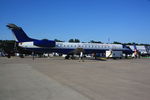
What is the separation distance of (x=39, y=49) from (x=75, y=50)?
8002mm

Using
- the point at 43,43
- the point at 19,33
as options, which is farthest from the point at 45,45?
the point at 19,33

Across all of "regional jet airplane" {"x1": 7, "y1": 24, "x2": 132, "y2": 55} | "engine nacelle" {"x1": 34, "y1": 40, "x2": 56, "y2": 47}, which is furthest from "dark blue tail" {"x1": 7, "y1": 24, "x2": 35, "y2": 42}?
"engine nacelle" {"x1": 34, "y1": 40, "x2": 56, "y2": 47}

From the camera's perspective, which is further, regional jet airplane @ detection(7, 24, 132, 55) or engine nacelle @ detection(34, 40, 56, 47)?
regional jet airplane @ detection(7, 24, 132, 55)

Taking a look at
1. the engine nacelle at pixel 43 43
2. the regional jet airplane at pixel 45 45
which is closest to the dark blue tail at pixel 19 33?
the regional jet airplane at pixel 45 45

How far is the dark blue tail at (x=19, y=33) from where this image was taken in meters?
40.2

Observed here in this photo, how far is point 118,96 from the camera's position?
6832 mm

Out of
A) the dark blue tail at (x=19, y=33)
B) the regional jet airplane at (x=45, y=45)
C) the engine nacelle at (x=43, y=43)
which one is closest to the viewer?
the engine nacelle at (x=43, y=43)

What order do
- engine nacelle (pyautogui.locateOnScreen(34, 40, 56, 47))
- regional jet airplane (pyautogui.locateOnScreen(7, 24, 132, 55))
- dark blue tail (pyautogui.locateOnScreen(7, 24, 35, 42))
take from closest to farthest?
engine nacelle (pyautogui.locateOnScreen(34, 40, 56, 47)), regional jet airplane (pyautogui.locateOnScreen(7, 24, 132, 55)), dark blue tail (pyautogui.locateOnScreen(7, 24, 35, 42))

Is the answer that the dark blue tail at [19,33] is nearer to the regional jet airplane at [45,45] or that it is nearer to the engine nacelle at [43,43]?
the regional jet airplane at [45,45]

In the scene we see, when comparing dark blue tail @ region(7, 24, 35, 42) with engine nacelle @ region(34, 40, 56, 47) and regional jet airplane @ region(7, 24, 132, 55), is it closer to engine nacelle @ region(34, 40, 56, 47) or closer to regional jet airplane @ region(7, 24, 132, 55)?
regional jet airplane @ region(7, 24, 132, 55)

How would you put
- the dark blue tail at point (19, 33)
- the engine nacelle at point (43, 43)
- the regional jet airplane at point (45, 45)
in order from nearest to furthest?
1. the engine nacelle at point (43, 43)
2. the regional jet airplane at point (45, 45)
3. the dark blue tail at point (19, 33)

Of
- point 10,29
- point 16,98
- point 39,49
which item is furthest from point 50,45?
point 16,98

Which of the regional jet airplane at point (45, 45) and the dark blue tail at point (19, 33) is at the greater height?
the dark blue tail at point (19, 33)

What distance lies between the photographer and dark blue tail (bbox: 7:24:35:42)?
40.2 metres
